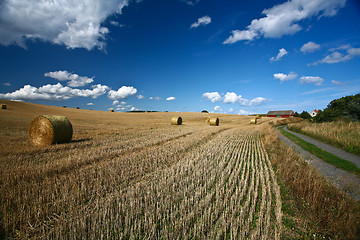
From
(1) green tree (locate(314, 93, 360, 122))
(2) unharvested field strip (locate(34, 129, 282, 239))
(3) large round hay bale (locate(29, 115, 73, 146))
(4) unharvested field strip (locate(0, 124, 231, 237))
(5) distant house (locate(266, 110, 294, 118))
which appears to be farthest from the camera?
(5) distant house (locate(266, 110, 294, 118))

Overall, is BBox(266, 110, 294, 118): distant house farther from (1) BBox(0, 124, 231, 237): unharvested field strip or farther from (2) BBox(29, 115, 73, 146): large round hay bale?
(1) BBox(0, 124, 231, 237): unharvested field strip

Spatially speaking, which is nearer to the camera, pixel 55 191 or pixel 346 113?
pixel 55 191

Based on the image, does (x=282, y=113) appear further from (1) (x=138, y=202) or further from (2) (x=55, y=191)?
(2) (x=55, y=191)

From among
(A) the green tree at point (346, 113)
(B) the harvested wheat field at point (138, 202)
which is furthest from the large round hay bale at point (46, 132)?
(A) the green tree at point (346, 113)

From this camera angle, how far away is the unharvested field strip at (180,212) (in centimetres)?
308

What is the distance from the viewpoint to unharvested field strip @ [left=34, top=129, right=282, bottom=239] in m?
3.08

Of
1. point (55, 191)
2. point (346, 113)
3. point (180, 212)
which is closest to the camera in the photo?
point (180, 212)

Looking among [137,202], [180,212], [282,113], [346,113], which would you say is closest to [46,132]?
[137,202]

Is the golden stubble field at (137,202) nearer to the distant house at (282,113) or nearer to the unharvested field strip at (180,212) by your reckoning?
the unharvested field strip at (180,212)

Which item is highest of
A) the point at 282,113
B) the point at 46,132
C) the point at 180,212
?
the point at 282,113

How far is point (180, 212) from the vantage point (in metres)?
3.66

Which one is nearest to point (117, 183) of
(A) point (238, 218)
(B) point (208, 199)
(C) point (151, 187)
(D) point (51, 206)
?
(C) point (151, 187)

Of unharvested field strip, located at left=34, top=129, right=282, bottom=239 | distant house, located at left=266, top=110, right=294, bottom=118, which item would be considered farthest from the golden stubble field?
distant house, located at left=266, top=110, right=294, bottom=118

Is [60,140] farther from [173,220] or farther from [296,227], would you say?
A: [296,227]
